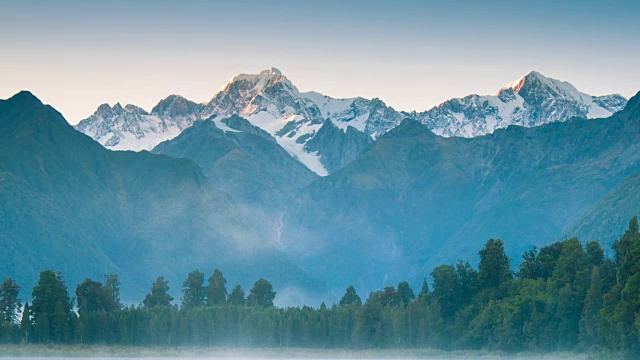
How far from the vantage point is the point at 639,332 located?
168 metres

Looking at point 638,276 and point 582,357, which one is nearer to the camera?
point 638,276

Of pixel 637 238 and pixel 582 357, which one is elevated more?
pixel 637 238

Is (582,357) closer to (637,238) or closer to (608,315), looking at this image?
(608,315)

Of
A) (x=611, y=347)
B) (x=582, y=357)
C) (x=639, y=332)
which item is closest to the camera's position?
(x=639, y=332)

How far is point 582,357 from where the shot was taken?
199000 mm

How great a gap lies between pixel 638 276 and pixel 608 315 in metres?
14.6

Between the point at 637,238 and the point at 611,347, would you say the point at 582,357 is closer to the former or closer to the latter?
the point at 611,347

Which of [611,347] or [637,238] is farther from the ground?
[637,238]

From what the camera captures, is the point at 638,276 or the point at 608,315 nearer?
the point at 638,276

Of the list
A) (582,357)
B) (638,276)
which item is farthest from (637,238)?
(582,357)

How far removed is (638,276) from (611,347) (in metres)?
16.5

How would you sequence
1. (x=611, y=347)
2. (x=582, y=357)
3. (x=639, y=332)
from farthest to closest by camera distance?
1. (x=582, y=357)
2. (x=611, y=347)
3. (x=639, y=332)

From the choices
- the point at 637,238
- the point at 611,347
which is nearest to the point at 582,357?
the point at 611,347

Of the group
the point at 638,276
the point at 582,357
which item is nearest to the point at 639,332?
the point at 638,276
